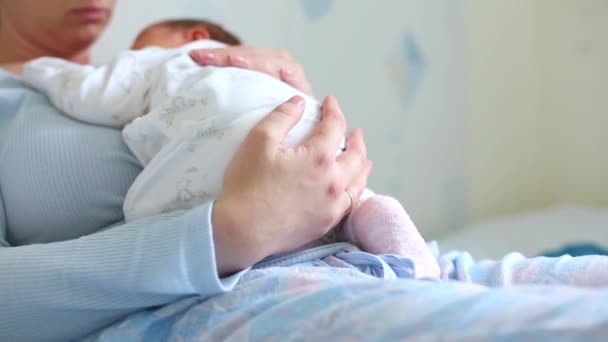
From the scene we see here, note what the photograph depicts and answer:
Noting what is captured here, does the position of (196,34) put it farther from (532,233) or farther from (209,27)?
(532,233)

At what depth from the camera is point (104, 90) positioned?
86 centimetres

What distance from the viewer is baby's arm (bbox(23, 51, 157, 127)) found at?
0.86 m

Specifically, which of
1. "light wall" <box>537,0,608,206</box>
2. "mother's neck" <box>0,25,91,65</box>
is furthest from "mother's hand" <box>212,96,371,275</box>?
"light wall" <box>537,0,608,206</box>

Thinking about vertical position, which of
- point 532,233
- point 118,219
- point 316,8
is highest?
point 316,8

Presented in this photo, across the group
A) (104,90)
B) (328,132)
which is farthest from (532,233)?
(104,90)

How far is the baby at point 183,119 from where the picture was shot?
0.74 m

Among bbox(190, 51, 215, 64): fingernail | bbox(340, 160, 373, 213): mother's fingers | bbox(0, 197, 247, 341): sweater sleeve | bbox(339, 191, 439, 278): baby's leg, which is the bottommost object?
bbox(0, 197, 247, 341): sweater sleeve

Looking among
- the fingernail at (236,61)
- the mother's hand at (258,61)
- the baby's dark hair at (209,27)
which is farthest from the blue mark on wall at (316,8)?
the fingernail at (236,61)

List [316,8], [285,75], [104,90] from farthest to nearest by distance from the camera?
[316,8] → [285,75] → [104,90]

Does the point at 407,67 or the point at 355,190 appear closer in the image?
the point at 355,190

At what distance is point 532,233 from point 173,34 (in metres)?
1.13

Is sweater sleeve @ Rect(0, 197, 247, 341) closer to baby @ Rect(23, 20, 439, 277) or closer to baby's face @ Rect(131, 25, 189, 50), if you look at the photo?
baby @ Rect(23, 20, 439, 277)

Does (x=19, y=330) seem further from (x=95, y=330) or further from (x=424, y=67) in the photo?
(x=424, y=67)

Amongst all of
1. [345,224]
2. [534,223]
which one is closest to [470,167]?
[534,223]
